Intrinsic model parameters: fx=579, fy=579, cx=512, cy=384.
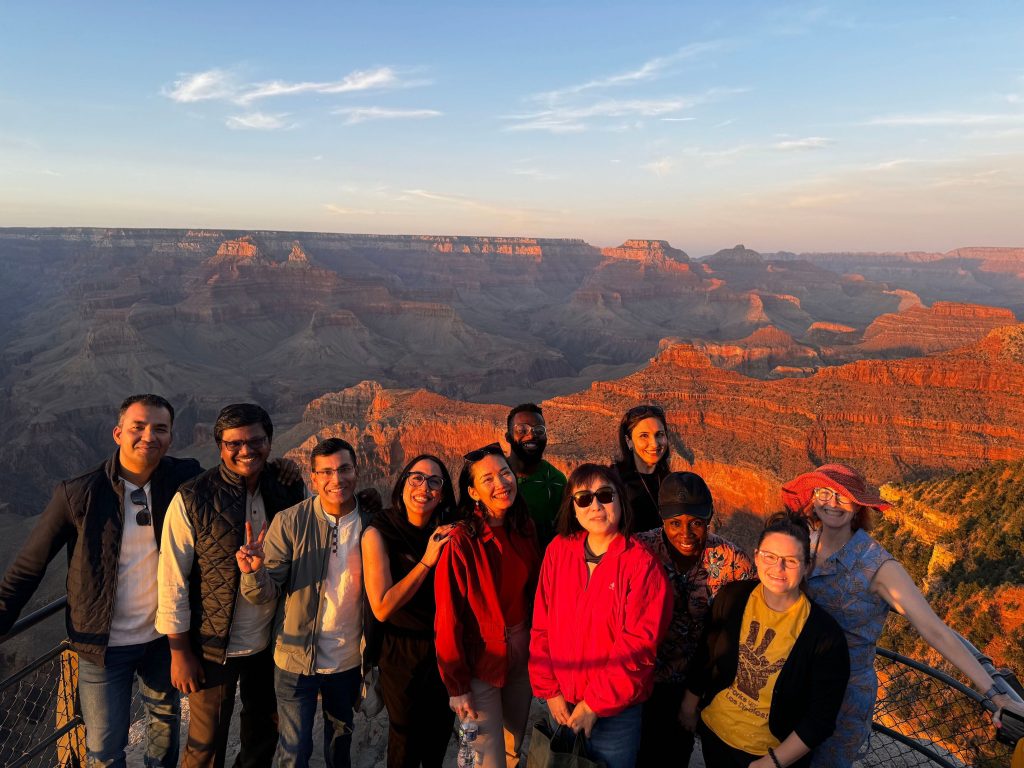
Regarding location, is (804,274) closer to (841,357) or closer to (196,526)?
(841,357)

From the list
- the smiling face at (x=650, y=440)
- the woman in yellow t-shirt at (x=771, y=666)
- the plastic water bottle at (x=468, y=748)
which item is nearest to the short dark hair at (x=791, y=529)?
the woman in yellow t-shirt at (x=771, y=666)

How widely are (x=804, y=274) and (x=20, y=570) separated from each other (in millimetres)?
212629

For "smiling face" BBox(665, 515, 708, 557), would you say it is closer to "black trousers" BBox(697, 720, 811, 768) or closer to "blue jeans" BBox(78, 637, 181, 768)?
"black trousers" BBox(697, 720, 811, 768)

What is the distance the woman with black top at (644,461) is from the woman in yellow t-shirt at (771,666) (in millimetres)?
1285

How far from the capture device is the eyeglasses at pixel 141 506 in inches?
184

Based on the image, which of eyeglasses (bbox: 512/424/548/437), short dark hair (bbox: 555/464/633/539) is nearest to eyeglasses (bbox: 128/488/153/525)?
eyeglasses (bbox: 512/424/548/437)

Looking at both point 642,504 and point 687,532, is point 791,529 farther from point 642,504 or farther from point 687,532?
point 642,504

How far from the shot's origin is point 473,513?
167 inches

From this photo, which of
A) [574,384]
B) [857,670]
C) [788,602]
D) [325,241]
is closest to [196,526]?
[788,602]

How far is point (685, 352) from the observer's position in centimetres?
4722

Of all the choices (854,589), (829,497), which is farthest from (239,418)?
(854,589)

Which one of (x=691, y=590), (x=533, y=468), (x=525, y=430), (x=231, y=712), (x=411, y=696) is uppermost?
(x=525, y=430)

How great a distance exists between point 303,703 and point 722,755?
3.20m

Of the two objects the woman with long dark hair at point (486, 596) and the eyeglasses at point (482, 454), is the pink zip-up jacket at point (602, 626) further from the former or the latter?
the eyeglasses at point (482, 454)
